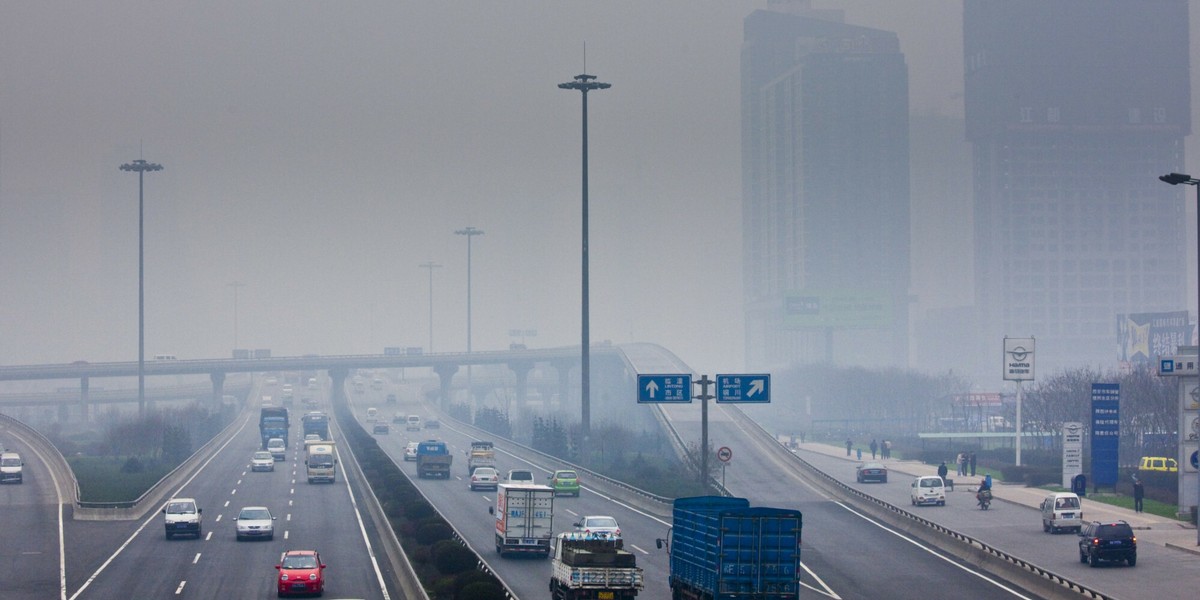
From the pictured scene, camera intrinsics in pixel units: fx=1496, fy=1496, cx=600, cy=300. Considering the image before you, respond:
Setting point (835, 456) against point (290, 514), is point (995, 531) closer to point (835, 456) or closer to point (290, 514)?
point (290, 514)

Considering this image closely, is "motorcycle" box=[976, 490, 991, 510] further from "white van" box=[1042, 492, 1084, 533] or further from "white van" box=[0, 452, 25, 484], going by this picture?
"white van" box=[0, 452, 25, 484]

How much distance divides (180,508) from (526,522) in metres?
19.3

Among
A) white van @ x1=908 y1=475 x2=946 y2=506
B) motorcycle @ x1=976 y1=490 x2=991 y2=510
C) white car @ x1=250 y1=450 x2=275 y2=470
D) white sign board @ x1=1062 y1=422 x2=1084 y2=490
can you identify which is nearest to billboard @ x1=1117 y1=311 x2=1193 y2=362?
white sign board @ x1=1062 y1=422 x2=1084 y2=490

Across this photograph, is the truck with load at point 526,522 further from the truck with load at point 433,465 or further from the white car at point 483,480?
the truck with load at point 433,465

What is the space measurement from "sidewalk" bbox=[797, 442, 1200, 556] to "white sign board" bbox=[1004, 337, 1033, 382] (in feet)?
25.8

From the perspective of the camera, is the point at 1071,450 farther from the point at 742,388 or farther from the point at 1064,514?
the point at 742,388

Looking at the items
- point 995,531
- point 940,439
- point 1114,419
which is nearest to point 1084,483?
point 1114,419

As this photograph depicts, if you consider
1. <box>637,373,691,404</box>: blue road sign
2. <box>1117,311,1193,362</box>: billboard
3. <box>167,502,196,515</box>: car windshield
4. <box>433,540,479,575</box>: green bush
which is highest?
<box>1117,311,1193,362</box>: billboard

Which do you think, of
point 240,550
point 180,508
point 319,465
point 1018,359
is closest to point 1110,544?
point 240,550

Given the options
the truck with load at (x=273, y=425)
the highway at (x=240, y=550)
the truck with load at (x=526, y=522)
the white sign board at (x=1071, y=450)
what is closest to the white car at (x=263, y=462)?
the highway at (x=240, y=550)

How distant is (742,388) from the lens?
61.1 metres

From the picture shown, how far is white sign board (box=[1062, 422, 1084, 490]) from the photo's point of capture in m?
87.2

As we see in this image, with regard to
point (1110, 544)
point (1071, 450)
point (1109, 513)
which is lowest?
point (1109, 513)

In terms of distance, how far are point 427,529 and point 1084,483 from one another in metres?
45.1
